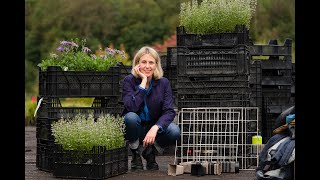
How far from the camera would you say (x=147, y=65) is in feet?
24.1

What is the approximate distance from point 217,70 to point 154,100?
0.83 meters

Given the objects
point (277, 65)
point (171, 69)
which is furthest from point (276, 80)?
point (171, 69)

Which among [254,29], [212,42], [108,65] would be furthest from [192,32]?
[254,29]

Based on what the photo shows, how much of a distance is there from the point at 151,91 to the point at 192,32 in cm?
103

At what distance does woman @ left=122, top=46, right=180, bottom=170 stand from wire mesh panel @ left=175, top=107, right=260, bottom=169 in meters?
0.29

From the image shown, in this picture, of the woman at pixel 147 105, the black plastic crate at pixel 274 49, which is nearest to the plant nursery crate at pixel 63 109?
the woman at pixel 147 105

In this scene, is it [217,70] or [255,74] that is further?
[255,74]

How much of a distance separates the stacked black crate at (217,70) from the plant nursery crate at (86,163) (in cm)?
113

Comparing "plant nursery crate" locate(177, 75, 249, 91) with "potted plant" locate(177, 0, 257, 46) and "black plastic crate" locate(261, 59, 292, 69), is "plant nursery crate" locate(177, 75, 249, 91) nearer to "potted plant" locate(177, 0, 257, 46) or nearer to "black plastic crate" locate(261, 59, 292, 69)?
"potted plant" locate(177, 0, 257, 46)

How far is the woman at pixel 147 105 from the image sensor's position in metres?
7.25

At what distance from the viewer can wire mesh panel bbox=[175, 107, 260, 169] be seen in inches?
298

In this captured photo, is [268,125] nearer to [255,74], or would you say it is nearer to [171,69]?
[255,74]

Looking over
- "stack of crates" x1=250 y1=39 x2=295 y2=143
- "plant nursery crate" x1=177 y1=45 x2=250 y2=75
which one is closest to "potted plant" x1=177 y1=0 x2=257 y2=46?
"plant nursery crate" x1=177 y1=45 x2=250 y2=75
